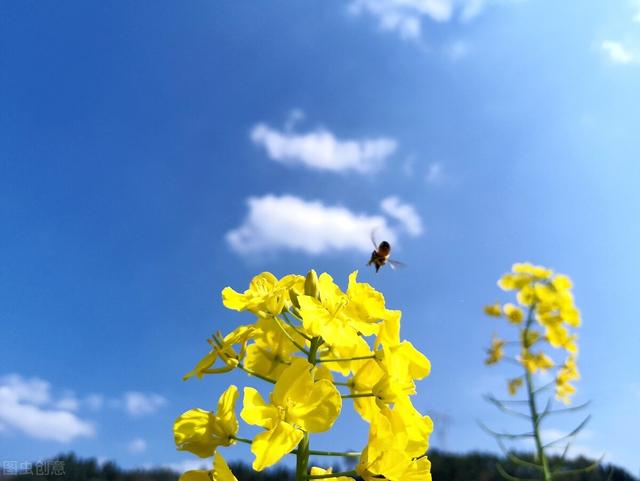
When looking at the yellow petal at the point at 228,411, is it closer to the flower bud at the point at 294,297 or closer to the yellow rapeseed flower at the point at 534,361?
the flower bud at the point at 294,297

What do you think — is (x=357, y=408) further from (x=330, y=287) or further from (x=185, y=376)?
(x=185, y=376)

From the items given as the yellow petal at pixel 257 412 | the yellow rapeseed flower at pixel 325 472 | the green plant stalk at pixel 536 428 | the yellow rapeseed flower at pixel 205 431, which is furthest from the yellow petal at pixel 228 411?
the green plant stalk at pixel 536 428

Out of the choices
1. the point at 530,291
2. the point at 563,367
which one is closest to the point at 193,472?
the point at 530,291

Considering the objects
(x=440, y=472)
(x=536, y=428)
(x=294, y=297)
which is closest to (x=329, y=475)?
(x=294, y=297)

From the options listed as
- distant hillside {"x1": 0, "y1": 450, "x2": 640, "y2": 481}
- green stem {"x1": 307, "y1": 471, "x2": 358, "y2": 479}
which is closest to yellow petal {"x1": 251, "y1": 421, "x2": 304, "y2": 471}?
green stem {"x1": 307, "y1": 471, "x2": 358, "y2": 479}

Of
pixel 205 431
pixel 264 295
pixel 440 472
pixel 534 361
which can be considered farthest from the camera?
pixel 440 472

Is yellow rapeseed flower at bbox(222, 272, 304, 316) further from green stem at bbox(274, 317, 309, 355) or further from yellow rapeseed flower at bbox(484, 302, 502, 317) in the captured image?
yellow rapeseed flower at bbox(484, 302, 502, 317)

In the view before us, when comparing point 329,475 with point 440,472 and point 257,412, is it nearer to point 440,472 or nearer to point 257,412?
point 257,412

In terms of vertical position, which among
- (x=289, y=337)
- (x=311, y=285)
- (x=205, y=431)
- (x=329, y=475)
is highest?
(x=311, y=285)
